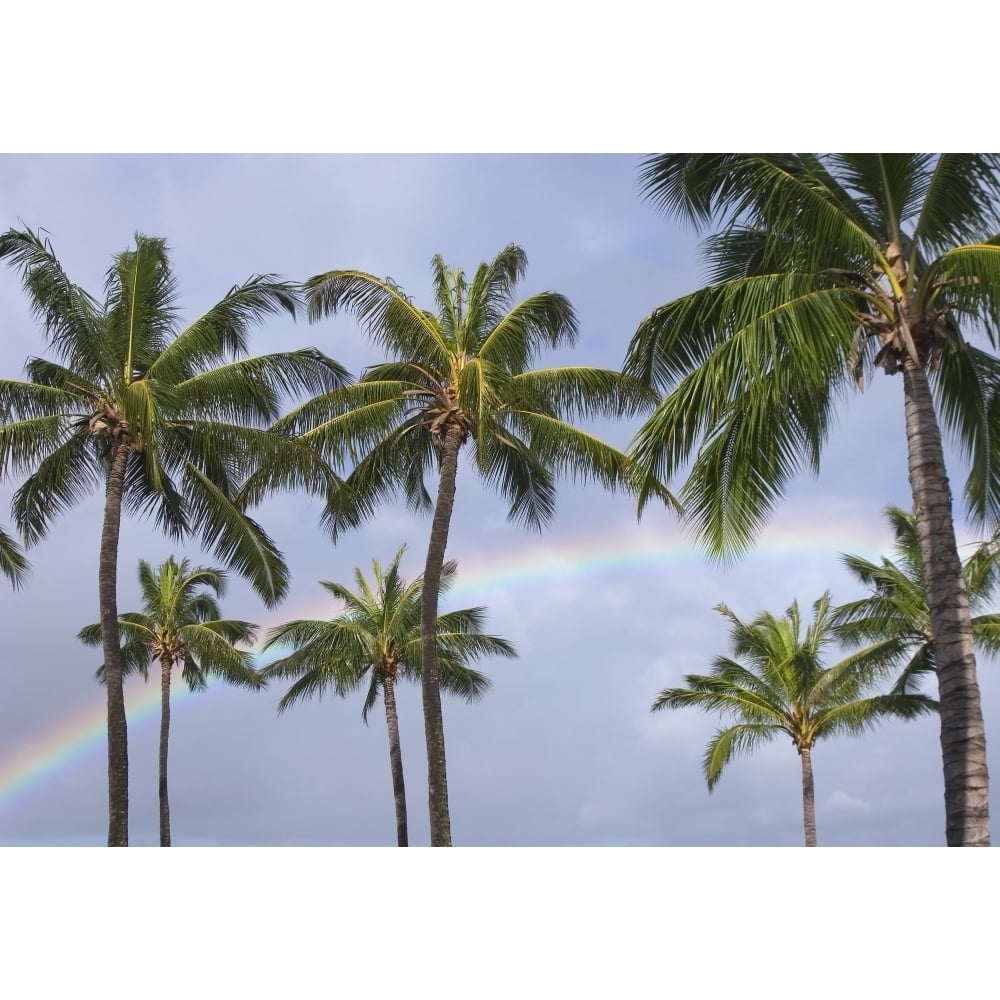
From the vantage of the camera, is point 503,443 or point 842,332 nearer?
point 842,332

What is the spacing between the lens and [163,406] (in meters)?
14.7

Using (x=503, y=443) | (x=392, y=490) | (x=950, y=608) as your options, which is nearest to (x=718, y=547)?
(x=950, y=608)

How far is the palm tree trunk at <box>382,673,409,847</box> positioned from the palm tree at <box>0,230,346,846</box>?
41.6 feet

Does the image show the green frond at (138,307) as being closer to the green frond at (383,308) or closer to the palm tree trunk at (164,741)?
the green frond at (383,308)

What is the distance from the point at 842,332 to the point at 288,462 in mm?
9599

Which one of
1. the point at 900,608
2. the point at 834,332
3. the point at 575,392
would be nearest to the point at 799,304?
the point at 834,332

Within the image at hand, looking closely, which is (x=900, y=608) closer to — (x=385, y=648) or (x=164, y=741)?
(x=385, y=648)

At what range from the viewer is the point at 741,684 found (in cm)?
2828

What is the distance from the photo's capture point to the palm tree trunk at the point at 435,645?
15539mm

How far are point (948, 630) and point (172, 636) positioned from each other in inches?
1099

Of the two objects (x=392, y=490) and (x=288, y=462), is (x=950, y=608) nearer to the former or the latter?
(x=288, y=462)

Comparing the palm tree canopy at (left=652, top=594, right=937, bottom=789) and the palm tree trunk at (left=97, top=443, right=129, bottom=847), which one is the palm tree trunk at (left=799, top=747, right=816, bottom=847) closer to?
the palm tree canopy at (left=652, top=594, right=937, bottom=789)

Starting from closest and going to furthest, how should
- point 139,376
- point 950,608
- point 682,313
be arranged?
point 950,608
point 682,313
point 139,376
